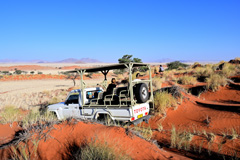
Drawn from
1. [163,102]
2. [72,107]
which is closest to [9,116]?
[72,107]

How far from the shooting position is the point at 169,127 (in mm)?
8367

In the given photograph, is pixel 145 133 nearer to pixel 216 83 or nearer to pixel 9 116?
pixel 9 116

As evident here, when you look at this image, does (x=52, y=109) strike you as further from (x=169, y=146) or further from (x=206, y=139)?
(x=206, y=139)

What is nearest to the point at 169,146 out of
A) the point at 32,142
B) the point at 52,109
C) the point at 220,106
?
the point at 32,142

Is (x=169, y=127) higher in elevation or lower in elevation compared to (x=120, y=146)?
lower

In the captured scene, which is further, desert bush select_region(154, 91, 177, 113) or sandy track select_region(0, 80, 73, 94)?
sandy track select_region(0, 80, 73, 94)

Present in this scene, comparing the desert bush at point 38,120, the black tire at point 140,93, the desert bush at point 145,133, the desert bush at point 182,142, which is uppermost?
the black tire at point 140,93

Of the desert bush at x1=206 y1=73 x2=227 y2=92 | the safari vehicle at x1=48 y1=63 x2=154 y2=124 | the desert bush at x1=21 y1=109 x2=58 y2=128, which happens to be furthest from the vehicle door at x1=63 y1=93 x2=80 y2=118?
the desert bush at x1=206 y1=73 x2=227 y2=92

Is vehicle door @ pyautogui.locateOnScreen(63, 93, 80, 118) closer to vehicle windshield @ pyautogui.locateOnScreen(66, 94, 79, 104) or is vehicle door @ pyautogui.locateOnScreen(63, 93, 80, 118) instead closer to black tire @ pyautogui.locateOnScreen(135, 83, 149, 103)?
vehicle windshield @ pyautogui.locateOnScreen(66, 94, 79, 104)

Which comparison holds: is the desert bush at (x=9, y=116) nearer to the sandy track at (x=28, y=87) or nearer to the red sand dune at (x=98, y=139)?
the red sand dune at (x=98, y=139)

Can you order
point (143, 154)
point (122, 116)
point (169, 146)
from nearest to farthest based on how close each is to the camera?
point (143, 154) → point (169, 146) → point (122, 116)

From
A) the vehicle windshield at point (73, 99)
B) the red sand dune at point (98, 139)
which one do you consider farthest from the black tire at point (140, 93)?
the vehicle windshield at point (73, 99)

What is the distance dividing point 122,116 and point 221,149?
3313mm

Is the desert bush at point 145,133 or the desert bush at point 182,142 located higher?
the desert bush at point 145,133
